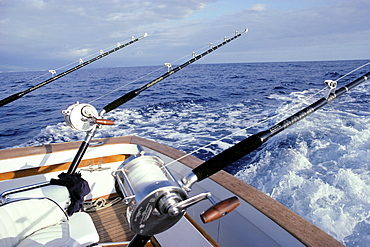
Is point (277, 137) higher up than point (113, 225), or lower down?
lower down

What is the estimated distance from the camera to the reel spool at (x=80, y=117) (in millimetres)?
1620

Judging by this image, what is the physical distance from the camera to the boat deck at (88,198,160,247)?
1.87 meters

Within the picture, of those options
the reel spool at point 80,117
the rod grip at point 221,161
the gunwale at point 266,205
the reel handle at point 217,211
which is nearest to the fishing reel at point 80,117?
the reel spool at point 80,117

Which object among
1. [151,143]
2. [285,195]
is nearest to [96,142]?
[151,143]

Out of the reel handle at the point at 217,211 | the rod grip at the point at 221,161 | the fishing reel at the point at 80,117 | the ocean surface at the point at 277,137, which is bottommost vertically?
the ocean surface at the point at 277,137

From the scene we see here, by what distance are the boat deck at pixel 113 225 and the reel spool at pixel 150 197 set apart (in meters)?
0.94

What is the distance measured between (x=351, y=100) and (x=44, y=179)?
706 cm

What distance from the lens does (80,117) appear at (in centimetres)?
165

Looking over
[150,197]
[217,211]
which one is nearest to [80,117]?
[150,197]

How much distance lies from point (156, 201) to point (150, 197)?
0.03 metres

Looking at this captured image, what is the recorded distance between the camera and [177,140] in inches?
184

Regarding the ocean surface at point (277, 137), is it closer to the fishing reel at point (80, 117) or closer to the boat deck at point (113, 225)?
the fishing reel at point (80, 117)

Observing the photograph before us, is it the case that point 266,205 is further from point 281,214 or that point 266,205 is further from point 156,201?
point 156,201

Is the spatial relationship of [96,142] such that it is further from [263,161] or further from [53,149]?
[263,161]
